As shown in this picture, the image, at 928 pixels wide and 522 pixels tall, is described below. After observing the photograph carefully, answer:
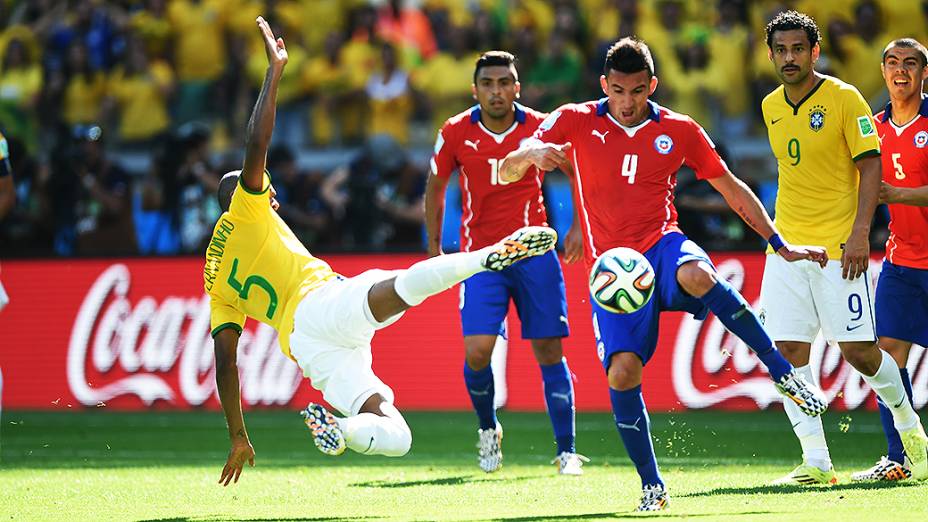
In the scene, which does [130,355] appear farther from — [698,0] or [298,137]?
[698,0]

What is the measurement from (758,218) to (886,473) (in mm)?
2069

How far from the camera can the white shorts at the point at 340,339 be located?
7863 millimetres

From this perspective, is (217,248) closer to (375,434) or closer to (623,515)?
(375,434)

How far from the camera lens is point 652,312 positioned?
7.81 metres

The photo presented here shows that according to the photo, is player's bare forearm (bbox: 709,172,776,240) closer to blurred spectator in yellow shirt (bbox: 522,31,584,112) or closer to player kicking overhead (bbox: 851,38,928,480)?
player kicking overhead (bbox: 851,38,928,480)

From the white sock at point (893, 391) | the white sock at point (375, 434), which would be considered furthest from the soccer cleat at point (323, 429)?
the white sock at point (893, 391)

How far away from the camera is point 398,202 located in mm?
16562

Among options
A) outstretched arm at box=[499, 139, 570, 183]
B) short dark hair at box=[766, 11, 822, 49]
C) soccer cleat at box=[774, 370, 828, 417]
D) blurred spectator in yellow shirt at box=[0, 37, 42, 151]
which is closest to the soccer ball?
outstretched arm at box=[499, 139, 570, 183]

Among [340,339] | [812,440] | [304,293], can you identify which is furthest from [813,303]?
[304,293]

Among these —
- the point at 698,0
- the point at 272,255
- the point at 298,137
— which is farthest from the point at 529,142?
the point at 298,137

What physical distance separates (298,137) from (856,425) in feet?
30.0

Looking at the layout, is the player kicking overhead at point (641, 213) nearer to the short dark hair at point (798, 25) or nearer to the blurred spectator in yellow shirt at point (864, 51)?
the short dark hair at point (798, 25)

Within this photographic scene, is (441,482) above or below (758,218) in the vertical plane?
below

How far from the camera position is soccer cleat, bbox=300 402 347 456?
6.82 metres
